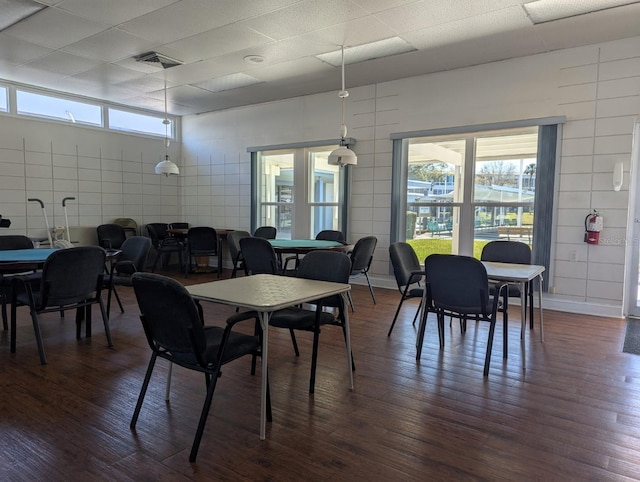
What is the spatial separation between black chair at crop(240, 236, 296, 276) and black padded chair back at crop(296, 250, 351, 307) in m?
1.15

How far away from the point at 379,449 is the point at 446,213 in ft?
14.3

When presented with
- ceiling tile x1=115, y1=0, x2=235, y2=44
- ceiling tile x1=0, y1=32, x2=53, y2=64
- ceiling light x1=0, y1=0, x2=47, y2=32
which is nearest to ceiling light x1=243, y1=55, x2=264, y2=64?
ceiling tile x1=115, y1=0, x2=235, y2=44

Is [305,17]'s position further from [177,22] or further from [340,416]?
[340,416]

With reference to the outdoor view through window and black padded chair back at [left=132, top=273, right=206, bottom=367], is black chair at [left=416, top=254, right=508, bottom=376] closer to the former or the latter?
black padded chair back at [left=132, top=273, right=206, bottom=367]

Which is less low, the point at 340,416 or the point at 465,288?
the point at 465,288

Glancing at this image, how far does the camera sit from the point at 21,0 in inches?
152

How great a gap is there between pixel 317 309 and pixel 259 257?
1.92 metres

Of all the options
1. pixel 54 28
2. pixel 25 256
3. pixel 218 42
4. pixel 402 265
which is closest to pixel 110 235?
pixel 54 28

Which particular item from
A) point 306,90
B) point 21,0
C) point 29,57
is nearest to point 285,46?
point 306,90

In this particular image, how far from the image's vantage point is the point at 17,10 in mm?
4070

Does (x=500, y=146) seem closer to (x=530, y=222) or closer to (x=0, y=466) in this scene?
(x=530, y=222)

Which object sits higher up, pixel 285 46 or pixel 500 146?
pixel 285 46

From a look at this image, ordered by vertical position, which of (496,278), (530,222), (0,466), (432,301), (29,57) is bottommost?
(0,466)

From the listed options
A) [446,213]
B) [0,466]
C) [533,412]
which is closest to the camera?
[0,466]
